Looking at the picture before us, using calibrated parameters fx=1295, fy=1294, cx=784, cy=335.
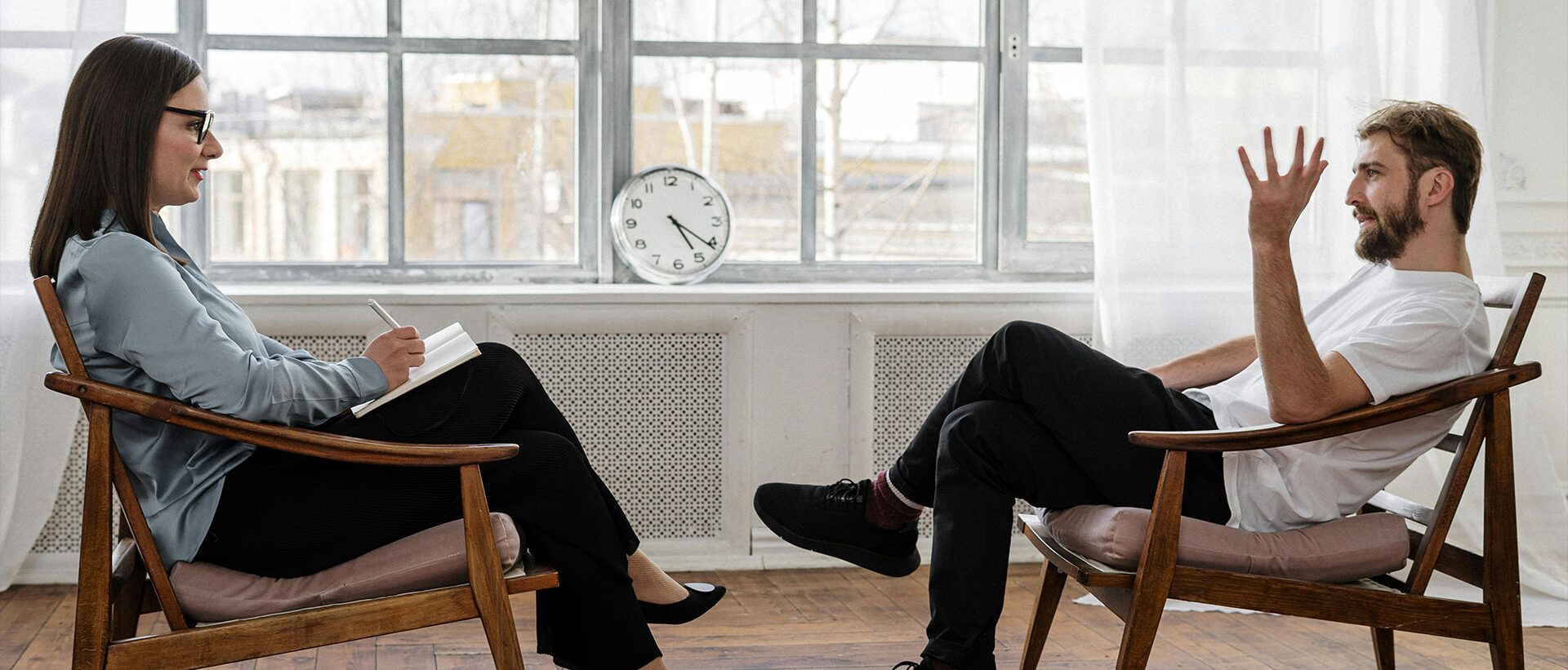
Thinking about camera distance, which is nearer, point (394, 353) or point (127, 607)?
point (127, 607)

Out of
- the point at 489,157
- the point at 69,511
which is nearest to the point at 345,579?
the point at 69,511

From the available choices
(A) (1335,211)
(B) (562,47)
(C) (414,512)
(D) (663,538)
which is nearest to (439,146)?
(B) (562,47)

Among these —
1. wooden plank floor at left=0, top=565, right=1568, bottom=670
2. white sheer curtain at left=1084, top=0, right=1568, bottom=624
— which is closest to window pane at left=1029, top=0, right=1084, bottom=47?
white sheer curtain at left=1084, top=0, right=1568, bottom=624

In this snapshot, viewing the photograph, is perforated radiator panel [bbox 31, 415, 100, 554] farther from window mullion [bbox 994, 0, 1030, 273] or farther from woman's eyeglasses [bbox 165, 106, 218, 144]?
window mullion [bbox 994, 0, 1030, 273]

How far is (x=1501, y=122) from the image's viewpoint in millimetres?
3369

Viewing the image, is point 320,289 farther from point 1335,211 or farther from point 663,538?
point 1335,211

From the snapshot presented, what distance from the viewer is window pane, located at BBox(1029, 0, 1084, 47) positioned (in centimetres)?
358

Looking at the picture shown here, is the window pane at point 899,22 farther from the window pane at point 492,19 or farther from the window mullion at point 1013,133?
the window pane at point 492,19

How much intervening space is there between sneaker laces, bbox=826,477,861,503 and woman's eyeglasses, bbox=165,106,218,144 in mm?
1110

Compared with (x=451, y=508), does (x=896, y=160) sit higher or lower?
higher

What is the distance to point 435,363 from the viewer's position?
1852 mm

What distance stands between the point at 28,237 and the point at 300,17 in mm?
859

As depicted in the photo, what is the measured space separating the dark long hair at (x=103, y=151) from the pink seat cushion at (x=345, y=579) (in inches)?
17.9

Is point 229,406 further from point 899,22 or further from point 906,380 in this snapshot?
point 899,22
